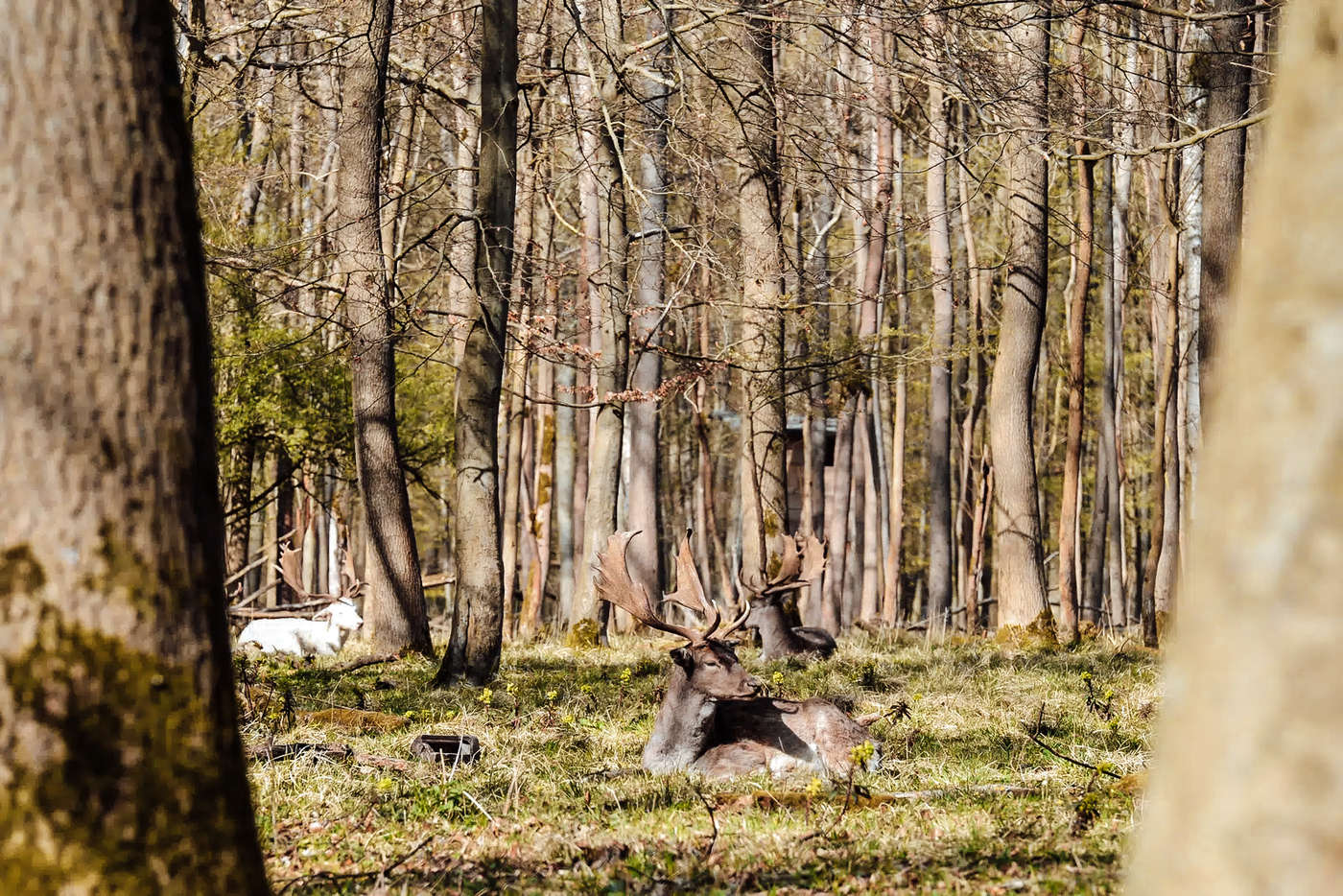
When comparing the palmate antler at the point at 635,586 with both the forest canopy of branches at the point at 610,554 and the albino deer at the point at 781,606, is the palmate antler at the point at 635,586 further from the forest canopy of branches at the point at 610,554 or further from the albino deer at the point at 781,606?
the albino deer at the point at 781,606

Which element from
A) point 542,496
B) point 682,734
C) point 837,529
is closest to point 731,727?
point 682,734

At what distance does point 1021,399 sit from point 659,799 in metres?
10.6

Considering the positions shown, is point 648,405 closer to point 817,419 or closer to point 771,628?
point 771,628

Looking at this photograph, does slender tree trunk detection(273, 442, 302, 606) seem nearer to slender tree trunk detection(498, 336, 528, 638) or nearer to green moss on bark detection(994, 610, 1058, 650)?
slender tree trunk detection(498, 336, 528, 638)

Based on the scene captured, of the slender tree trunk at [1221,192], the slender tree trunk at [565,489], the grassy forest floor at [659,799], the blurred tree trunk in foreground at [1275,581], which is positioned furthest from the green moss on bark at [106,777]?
the slender tree trunk at [565,489]

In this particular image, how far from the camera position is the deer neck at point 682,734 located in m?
6.81

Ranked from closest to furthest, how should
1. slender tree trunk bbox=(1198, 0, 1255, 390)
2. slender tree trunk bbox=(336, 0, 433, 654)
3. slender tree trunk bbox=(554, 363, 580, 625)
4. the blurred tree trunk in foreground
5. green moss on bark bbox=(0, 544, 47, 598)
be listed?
the blurred tree trunk in foreground
green moss on bark bbox=(0, 544, 47, 598)
slender tree trunk bbox=(336, 0, 433, 654)
slender tree trunk bbox=(1198, 0, 1255, 390)
slender tree trunk bbox=(554, 363, 580, 625)

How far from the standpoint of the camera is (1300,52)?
1.74 metres

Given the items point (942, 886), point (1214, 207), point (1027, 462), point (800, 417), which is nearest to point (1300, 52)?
point (942, 886)

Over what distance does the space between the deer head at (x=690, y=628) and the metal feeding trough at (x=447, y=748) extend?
1.24 metres

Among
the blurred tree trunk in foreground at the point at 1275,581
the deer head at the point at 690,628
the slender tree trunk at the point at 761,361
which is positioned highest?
the slender tree trunk at the point at 761,361

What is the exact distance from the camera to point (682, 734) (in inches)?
270

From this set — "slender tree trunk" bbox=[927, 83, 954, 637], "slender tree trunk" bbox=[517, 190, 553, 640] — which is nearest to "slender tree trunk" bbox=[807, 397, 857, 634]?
"slender tree trunk" bbox=[927, 83, 954, 637]

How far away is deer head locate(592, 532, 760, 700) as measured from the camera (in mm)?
7055
